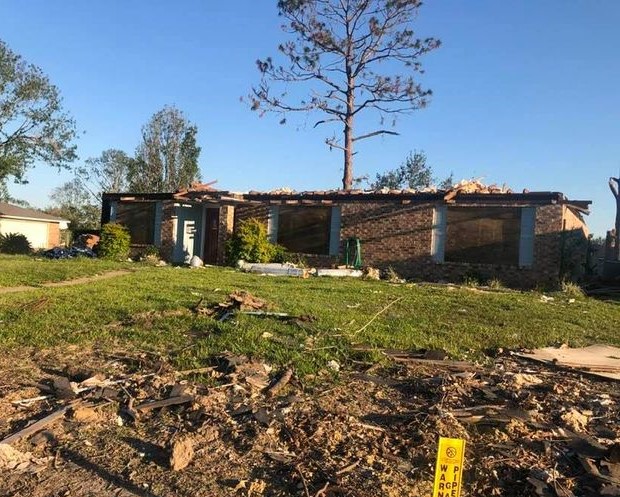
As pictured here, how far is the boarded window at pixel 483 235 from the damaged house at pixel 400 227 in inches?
1.2

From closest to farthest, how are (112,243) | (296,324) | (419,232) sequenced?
(296,324) < (419,232) < (112,243)

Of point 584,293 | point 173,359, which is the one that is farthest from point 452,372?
point 584,293

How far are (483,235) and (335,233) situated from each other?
5.05 meters

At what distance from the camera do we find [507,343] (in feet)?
25.8

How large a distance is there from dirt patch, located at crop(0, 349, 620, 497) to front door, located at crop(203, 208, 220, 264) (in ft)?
55.4

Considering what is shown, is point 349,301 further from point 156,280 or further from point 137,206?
point 137,206

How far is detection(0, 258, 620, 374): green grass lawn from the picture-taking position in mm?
6969

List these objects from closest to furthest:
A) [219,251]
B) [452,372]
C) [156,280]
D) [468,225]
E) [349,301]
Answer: [452,372] → [349,301] → [156,280] → [468,225] → [219,251]

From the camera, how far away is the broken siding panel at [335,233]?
2022 centimetres

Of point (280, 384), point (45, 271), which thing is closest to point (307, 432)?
point (280, 384)

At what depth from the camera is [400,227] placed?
19.0 metres

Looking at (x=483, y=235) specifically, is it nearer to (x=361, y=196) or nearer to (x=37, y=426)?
(x=361, y=196)

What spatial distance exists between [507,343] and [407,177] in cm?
3595

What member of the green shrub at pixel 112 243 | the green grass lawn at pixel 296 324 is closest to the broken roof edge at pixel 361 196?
the green shrub at pixel 112 243
